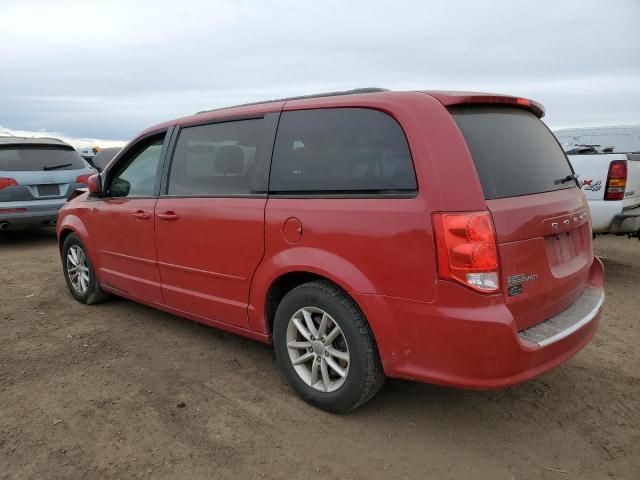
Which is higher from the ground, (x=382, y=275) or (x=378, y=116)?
(x=378, y=116)

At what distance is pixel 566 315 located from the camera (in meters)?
2.80

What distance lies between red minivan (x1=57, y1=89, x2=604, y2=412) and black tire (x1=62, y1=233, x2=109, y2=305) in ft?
4.68

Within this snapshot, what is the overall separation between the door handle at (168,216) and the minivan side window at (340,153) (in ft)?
2.97

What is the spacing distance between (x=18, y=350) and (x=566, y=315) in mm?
3767

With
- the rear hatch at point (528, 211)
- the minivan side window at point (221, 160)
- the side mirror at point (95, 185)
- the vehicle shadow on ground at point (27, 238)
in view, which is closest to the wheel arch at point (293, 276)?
the minivan side window at point (221, 160)

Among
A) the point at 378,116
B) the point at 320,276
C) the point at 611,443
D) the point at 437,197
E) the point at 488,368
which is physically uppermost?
the point at 378,116

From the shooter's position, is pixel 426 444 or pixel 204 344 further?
pixel 204 344

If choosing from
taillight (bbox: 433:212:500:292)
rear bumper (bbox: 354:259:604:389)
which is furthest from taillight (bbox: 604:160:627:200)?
taillight (bbox: 433:212:500:292)

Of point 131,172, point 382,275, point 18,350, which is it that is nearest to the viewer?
point 382,275

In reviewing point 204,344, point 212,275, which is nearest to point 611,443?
point 212,275

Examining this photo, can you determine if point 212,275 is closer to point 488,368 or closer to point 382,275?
point 382,275

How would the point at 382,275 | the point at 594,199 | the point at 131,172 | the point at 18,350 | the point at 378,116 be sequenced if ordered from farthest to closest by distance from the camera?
the point at 594,199
the point at 131,172
the point at 18,350
the point at 378,116
the point at 382,275

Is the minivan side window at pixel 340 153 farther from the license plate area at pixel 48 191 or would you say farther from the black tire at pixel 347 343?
the license plate area at pixel 48 191

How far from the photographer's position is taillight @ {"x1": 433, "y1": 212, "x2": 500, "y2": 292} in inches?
92.4
